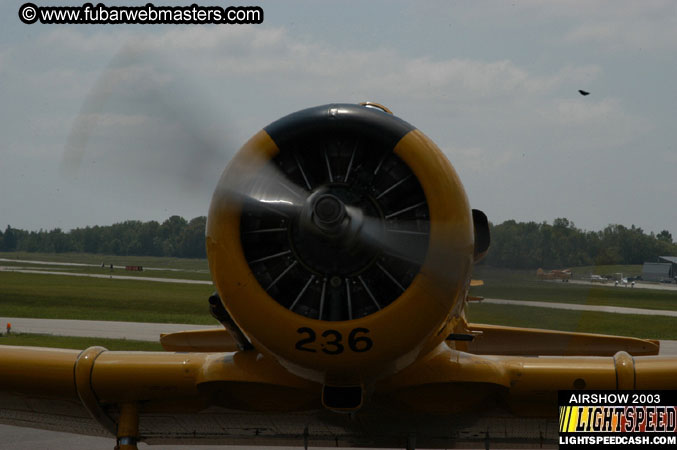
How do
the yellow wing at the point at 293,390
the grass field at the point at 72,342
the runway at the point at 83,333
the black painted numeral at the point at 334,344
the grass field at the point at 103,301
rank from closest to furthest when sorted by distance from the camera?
1. the black painted numeral at the point at 334,344
2. the yellow wing at the point at 293,390
3. the runway at the point at 83,333
4. the grass field at the point at 72,342
5. the grass field at the point at 103,301

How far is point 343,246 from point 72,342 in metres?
18.8

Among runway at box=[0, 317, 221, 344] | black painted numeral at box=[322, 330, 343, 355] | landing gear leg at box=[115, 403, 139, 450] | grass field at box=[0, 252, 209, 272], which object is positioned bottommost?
runway at box=[0, 317, 221, 344]

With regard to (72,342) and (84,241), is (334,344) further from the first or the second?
(84,241)

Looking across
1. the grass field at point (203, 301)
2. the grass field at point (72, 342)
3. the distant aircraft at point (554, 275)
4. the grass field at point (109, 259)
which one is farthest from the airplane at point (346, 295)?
the grass field at point (109, 259)

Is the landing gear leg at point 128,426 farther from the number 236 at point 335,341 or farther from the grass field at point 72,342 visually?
the grass field at point 72,342

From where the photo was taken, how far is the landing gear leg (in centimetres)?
634

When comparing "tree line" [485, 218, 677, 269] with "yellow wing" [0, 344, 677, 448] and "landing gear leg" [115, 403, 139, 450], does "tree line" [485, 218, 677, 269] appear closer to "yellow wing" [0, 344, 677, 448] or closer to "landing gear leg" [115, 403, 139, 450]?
"yellow wing" [0, 344, 677, 448]

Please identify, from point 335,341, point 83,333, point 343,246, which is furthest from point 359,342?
point 83,333

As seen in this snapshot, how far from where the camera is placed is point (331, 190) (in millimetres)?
4902

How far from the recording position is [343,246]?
480cm

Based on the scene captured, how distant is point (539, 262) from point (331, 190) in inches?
85.4

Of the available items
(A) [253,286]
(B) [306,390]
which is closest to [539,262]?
(B) [306,390]

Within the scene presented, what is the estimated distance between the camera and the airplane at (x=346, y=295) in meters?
4.90

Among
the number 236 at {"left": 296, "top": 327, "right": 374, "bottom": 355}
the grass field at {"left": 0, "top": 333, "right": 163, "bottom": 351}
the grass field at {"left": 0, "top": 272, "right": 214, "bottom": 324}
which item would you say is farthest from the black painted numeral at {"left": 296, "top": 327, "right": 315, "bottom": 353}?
the grass field at {"left": 0, "top": 272, "right": 214, "bottom": 324}
